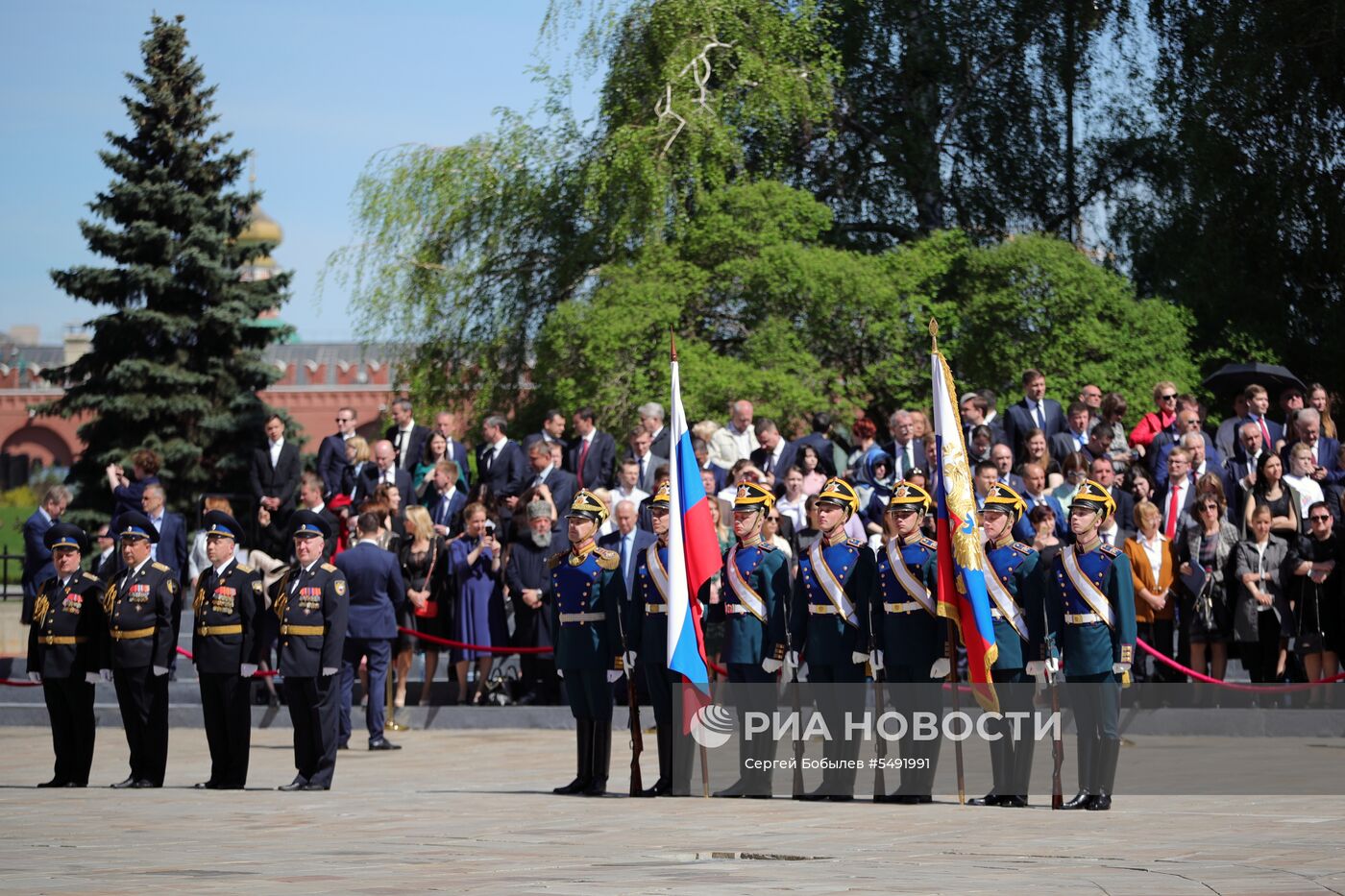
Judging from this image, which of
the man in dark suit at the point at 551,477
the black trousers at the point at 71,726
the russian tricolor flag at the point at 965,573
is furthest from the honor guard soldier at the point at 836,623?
the man in dark suit at the point at 551,477

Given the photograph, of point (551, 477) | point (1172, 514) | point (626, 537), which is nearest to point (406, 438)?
point (551, 477)

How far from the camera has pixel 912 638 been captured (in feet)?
39.5

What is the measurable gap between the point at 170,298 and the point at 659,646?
26.1 metres

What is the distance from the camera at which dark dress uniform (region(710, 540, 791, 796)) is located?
41.1ft

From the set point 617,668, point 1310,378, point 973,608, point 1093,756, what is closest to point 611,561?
point 617,668

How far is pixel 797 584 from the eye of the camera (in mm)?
12477

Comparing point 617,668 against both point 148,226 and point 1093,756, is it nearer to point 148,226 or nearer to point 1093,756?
point 1093,756

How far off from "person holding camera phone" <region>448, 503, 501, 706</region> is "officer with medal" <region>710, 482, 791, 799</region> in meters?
5.13

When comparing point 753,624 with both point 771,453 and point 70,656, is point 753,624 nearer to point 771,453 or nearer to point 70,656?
point 70,656

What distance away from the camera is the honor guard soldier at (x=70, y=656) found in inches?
543

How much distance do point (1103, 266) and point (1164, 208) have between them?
111cm

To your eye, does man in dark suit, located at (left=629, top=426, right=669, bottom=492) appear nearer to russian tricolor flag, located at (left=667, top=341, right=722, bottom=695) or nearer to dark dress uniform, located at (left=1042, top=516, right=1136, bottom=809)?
russian tricolor flag, located at (left=667, top=341, right=722, bottom=695)

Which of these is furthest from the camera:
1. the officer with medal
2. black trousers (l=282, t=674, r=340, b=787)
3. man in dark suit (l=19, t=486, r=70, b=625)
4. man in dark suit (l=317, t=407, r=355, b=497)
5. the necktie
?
man in dark suit (l=317, t=407, r=355, b=497)

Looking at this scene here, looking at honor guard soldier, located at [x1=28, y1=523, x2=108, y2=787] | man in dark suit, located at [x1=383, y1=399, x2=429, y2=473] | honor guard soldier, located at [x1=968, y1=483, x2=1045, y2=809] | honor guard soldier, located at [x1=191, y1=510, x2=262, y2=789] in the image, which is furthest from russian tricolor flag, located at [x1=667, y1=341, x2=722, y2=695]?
man in dark suit, located at [x1=383, y1=399, x2=429, y2=473]
